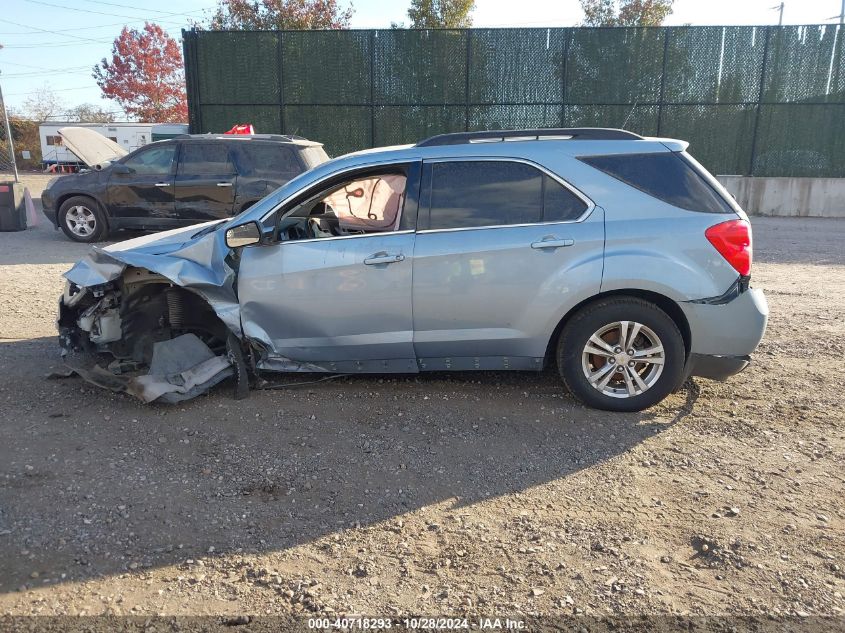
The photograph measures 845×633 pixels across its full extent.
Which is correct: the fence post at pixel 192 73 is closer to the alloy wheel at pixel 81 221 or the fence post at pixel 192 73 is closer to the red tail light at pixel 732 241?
the alloy wheel at pixel 81 221

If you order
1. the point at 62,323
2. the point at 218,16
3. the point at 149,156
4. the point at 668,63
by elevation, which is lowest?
the point at 62,323

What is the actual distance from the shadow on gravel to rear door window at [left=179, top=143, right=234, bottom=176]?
6.33m

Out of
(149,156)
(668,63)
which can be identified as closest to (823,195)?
(668,63)

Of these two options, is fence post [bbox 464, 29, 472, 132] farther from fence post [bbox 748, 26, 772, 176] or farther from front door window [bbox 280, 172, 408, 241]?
front door window [bbox 280, 172, 408, 241]

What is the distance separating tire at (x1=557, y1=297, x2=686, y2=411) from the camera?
4348mm

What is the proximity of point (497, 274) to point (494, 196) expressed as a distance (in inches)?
21.6

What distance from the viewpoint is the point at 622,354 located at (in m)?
4.41

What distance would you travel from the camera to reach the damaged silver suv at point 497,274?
4312 mm

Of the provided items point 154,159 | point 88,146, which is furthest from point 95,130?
point 154,159

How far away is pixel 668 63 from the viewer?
16828 mm

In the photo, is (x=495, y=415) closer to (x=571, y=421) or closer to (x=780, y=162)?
(x=571, y=421)

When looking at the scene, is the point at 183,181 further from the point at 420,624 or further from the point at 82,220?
the point at 420,624

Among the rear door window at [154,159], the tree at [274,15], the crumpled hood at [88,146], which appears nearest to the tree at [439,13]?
the tree at [274,15]

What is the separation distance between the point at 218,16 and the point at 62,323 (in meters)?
31.8
